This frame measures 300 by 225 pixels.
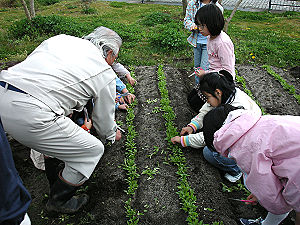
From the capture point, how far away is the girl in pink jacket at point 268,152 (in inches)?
66.0

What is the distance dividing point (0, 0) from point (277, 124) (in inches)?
706

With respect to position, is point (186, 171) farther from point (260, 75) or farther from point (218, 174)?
point (260, 75)

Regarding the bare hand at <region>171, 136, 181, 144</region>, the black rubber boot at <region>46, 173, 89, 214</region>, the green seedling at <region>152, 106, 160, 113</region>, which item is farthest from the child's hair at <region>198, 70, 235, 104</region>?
the black rubber boot at <region>46, 173, 89, 214</region>

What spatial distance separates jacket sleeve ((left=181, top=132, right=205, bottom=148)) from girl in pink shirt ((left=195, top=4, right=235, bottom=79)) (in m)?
1.05

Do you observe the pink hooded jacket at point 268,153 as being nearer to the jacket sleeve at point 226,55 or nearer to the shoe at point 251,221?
the shoe at point 251,221

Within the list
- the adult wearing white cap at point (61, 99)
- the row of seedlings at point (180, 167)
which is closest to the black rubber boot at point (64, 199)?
the adult wearing white cap at point (61, 99)

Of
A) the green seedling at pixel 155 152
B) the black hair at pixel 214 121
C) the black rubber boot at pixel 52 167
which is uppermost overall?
the black hair at pixel 214 121

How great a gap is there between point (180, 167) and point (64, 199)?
4.47 feet

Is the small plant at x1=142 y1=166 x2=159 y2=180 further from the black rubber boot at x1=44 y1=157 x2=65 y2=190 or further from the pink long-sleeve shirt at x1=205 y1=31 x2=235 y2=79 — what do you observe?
the pink long-sleeve shirt at x1=205 y1=31 x2=235 y2=79

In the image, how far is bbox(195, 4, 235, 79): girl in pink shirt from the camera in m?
3.35

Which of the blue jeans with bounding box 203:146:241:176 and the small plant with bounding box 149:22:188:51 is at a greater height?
the small plant with bounding box 149:22:188:51

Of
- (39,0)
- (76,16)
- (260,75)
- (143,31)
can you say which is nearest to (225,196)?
(260,75)

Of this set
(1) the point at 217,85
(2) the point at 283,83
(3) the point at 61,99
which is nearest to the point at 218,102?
(1) the point at 217,85

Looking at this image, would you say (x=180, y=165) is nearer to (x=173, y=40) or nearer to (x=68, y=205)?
(x=68, y=205)
